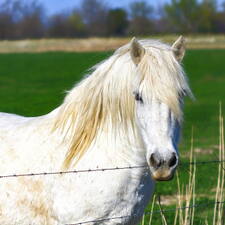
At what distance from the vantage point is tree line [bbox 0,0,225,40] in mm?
86625

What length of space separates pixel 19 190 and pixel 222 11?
98097 millimetres

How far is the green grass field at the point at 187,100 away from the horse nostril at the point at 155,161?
3003mm

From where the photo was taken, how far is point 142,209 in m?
4.58

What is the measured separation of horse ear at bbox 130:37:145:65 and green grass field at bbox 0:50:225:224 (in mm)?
2562

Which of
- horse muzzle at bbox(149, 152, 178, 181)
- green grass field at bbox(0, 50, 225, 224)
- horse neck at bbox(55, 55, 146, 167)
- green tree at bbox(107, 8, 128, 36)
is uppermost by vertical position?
horse neck at bbox(55, 55, 146, 167)

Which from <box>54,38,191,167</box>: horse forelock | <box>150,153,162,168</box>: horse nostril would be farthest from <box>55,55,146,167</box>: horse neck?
<box>150,153,162,168</box>: horse nostril

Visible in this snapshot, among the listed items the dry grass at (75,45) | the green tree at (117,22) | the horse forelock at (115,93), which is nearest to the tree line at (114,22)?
the green tree at (117,22)

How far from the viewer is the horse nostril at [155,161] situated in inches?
157

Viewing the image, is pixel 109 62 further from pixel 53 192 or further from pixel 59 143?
pixel 53 192

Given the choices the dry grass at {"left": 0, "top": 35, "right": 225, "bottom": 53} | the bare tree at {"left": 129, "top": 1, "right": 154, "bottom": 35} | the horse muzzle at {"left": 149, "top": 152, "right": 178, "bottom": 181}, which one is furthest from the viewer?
the bare tree at {"left": 129, "top": 1, "right": 154, "bottom": 35}

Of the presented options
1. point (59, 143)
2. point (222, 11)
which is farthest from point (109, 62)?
point (222, 11)

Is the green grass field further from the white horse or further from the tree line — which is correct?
the tree line

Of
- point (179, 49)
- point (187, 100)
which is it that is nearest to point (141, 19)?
point (187, 100)

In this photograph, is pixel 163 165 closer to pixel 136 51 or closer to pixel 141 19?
pixel 136 51
